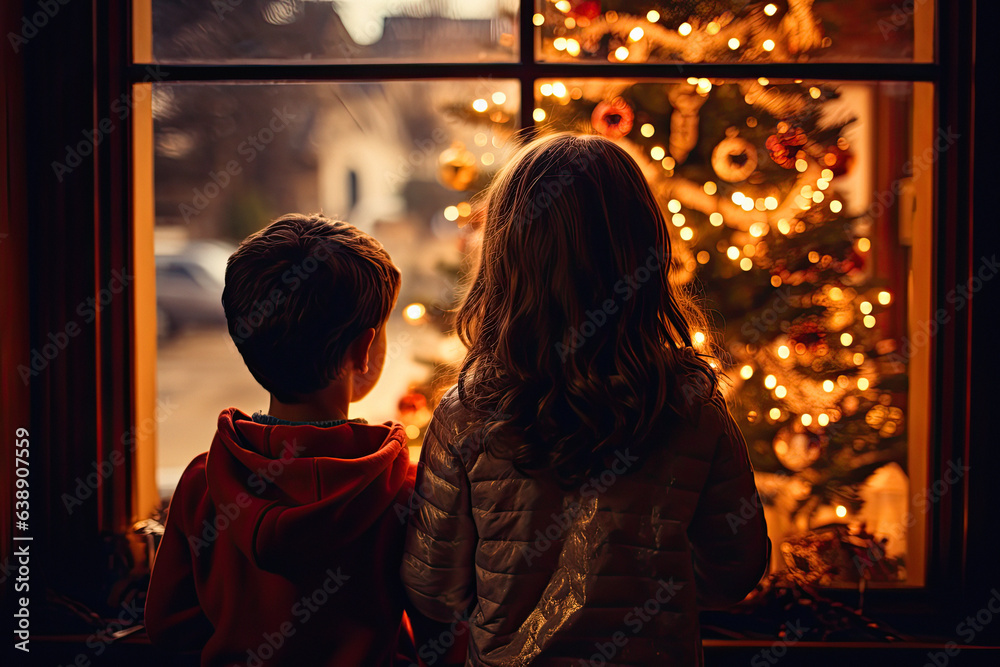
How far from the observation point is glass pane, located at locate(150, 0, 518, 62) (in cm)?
178

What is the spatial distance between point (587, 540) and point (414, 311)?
1.13 metres

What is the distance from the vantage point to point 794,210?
1.81 meters

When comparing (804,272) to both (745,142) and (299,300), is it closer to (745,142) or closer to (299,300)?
(745,142)

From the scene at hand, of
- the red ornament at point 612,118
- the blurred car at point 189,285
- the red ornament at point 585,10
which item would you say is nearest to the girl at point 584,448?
the red ornament at point 612,118

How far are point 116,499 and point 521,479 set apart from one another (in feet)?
4.67

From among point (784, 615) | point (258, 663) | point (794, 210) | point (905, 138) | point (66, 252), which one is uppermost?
point (905, 138)

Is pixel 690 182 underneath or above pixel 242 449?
above

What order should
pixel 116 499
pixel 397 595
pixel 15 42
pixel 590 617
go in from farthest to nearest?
pixel 116 499, pixel 15 42, pixel 397 595, pixel 590 617

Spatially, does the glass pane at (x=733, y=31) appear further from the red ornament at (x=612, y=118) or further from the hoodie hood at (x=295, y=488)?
the hoodie hood at (x=295, y=488)

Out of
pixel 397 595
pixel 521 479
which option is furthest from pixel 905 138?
pixel 397 595

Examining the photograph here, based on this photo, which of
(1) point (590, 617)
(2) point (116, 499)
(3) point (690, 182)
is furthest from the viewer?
(3) point (690, 182)

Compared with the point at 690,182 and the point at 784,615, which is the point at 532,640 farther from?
the point at 690,182

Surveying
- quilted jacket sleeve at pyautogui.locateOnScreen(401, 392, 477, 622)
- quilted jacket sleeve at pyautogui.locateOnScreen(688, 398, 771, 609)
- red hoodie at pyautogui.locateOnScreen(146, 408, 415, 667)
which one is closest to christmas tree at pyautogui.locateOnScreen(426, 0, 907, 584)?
quilted jacket sleeve at pyautogui.locateOnScreen(688, 398, 771, 609)

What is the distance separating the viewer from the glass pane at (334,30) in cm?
178
